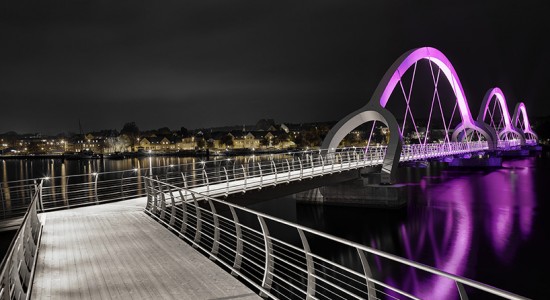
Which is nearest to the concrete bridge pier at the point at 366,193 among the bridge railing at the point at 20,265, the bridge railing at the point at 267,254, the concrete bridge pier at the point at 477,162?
the bridge railing at the point at 267,254

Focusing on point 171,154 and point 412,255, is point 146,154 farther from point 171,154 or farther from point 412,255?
point 412,255

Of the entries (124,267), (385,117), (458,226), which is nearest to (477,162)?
(385,117)

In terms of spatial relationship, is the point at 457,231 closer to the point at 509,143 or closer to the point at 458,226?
the point at 458,226

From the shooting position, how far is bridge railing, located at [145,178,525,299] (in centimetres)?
595

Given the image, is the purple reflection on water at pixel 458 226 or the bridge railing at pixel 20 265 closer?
the bridge railing at pixel 20 265

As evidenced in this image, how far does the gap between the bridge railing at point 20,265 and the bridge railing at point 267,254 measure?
262 centimetres

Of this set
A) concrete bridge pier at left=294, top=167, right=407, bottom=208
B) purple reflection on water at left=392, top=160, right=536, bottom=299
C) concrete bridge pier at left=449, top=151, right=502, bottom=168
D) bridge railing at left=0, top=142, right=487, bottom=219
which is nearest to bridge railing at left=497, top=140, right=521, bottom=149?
concrete bridge pier at left=449, top=151, right=502, bottom=168

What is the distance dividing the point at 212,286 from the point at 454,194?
3655 centimetres

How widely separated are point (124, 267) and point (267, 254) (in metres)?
2.42

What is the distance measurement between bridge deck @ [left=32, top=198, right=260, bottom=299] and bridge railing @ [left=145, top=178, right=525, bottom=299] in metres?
0.33

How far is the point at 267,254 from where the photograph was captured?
5.76 m

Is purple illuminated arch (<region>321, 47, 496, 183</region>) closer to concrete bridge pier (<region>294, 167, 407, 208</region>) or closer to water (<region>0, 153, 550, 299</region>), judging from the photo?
concrete bridge pier (<region>294, 167, 407, 208</region>)

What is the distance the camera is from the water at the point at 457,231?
16.9m

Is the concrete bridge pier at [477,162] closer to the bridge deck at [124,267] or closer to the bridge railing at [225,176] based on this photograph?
the bridge railing at [225,176]
